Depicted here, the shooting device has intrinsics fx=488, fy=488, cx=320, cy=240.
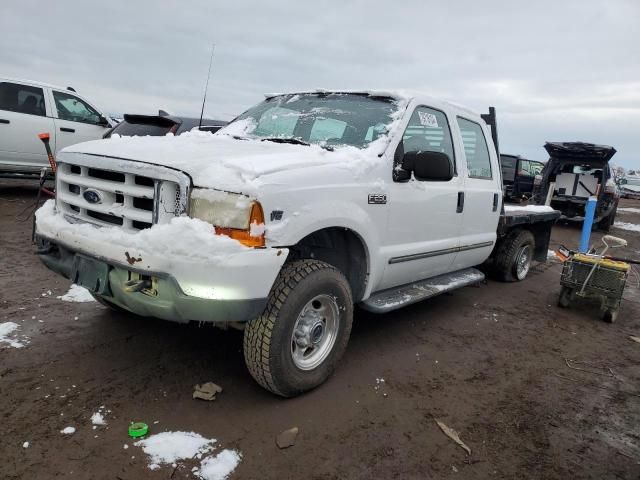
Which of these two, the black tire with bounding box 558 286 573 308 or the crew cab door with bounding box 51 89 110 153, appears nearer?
the black tire with bounding box 558 286 573 308

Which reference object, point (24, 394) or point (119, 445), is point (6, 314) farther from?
point (119, 445)

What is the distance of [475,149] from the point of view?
4.65 meters

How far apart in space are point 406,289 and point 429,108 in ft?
4.85

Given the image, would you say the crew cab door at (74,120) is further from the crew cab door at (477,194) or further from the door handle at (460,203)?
the door handle at (460,203)

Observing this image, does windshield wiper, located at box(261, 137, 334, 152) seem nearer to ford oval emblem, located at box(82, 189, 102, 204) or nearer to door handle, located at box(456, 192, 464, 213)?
ford oval emblem, located at box(82, 189, 102, 204)

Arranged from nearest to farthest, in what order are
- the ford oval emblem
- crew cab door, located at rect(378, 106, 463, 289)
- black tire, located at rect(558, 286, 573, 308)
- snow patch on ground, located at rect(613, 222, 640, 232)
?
the ford oval emblem → crew cab door, located at rect(378, 106, 463, 289) → black tire, located at rect(558, 286, 573, 308) → snow patch on ground, located at rect(613, 222, 640, 232)

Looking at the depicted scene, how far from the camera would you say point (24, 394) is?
273cm

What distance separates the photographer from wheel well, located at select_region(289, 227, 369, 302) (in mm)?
3158

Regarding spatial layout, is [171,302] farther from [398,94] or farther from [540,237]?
[540,237]

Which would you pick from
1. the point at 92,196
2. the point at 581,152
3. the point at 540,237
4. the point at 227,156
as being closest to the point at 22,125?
the point at 92,196

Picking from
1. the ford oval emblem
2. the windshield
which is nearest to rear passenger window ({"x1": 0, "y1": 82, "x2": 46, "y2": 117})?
the windshield

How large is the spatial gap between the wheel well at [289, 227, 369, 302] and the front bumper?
624 mm

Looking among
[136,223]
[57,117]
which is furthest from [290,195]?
[57,117]

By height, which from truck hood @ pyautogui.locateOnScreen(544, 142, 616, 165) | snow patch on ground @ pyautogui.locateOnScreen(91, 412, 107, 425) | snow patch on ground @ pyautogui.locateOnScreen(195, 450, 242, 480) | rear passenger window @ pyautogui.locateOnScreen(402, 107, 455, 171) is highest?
truck hood @ pyautogui.locateOnScreen(544, 142, 616, 165)
